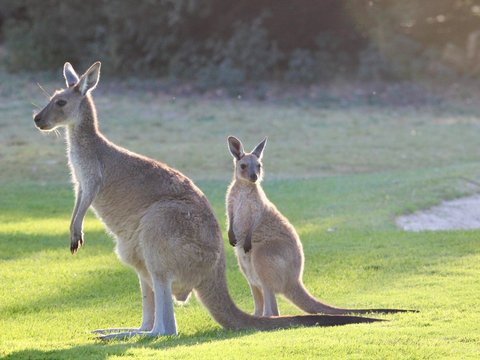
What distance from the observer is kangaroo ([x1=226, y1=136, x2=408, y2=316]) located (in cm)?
794

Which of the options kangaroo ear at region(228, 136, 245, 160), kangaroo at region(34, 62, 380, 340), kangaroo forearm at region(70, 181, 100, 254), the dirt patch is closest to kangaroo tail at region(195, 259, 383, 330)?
kangaroo at region(34, 62, 380, 340)

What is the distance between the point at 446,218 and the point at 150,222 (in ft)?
24.2

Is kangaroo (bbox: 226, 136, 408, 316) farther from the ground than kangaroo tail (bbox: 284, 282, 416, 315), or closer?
farther from the ground

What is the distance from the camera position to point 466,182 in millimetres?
16016

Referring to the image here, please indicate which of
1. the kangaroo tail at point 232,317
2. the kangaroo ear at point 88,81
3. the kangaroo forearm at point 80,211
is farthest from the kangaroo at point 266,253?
the kangaroo ear at point 88,81

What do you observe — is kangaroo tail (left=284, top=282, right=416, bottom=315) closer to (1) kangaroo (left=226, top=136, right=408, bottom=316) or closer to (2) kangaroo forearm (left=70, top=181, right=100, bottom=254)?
(1) kangaroo (left=226, top=136, right=408, bottom=316)

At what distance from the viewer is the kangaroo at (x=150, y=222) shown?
735cm

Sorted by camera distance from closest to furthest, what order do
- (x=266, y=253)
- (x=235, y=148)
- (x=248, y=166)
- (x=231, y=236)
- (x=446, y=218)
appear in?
(x=266, y=253), (x=231, y=236), (x=248, y=166), (x=235, y=148), (x=446, y=218)

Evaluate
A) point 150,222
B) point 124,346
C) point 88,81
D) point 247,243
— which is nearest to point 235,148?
point 247,243

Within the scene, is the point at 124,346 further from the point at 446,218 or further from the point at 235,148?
the point at 446,218

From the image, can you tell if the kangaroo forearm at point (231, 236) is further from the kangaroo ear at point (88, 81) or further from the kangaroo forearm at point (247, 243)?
the kangaroo ear at point (88, 81)

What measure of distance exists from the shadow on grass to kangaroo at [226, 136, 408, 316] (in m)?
0.57

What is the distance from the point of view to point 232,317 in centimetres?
751

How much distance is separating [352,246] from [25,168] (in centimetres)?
850
